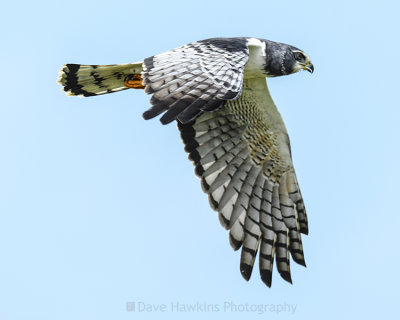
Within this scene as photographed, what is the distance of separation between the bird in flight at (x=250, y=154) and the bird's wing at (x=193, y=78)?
23.9 inches

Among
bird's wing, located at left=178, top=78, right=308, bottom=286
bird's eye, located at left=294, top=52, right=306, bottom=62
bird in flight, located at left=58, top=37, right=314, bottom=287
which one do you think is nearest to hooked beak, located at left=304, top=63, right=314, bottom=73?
bird in flight, located at left=58, top=37, right=314, bottom=287

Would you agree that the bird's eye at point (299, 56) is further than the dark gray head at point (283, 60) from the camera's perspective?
Yes

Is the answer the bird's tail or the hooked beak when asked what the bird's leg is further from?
the hooked beak

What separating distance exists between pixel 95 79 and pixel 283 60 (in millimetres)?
2432

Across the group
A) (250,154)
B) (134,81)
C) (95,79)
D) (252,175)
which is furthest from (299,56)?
(95,79)

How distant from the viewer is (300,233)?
1134 cm

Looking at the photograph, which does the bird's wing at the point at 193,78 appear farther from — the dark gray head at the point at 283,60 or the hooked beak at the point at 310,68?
the hooked beak at the point at 310,68

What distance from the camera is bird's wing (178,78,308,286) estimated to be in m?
11.1

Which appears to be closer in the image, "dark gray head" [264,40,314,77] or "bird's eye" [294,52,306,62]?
"dark gray head" [264,40,314,77]

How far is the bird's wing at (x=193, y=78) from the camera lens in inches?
345

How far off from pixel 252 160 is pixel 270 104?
0.78m

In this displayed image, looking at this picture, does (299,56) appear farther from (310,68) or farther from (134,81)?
(134,81)

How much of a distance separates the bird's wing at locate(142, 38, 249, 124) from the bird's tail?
1250mm

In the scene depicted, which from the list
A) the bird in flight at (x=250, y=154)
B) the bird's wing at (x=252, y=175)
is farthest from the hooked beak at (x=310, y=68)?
the bird's wing at (x=252, y=175)
